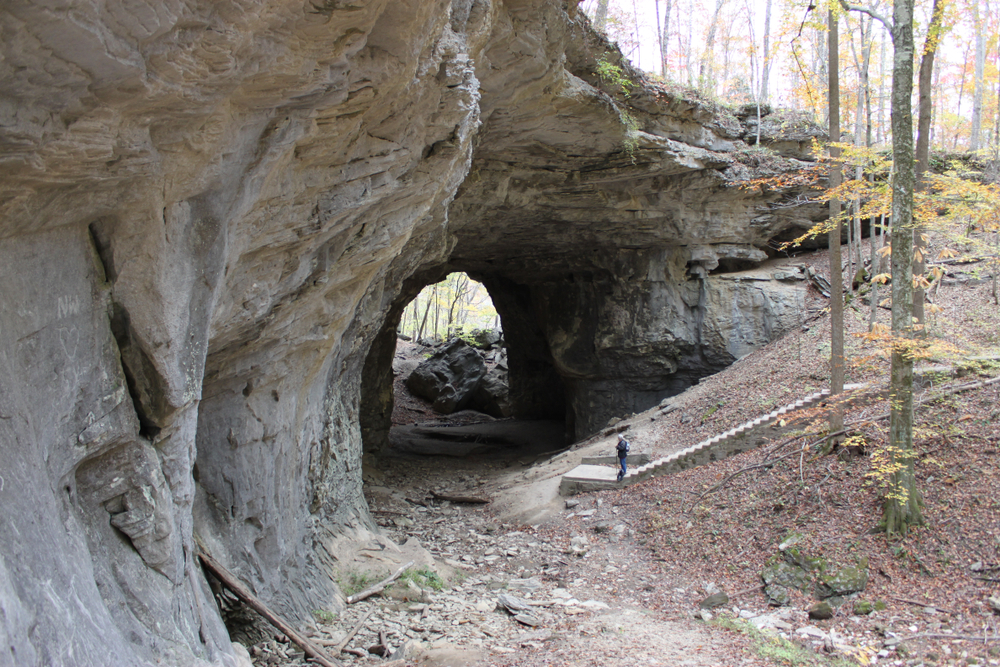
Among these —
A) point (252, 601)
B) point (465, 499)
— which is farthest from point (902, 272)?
point (465, 499)

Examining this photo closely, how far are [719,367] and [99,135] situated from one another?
20.2 metres

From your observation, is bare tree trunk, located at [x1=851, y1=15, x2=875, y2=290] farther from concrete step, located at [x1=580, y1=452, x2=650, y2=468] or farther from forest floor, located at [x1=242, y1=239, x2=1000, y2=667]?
concrete step, located at [x1=580, y1=452, x2=650, y2=468]

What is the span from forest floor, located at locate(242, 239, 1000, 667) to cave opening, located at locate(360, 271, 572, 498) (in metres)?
5.40

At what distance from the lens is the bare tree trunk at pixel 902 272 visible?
924 cm

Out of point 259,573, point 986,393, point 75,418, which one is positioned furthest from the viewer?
point 986,393

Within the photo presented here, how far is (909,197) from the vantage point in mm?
9219

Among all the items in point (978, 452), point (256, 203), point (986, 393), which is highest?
point (256, 203)

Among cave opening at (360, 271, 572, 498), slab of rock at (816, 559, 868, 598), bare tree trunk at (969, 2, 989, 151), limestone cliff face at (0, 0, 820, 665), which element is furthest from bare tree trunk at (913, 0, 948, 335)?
bare tree trunk at (969, 2, 989, 151)

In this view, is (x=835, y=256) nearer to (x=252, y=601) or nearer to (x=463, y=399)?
(x=252, y=601)

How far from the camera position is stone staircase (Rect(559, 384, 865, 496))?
1366 cm

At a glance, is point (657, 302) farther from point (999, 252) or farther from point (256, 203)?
point (256, 203)

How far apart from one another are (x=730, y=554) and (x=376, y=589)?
5819 mm

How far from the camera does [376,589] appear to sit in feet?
31.3

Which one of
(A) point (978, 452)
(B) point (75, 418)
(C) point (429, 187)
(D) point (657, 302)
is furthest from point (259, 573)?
(D) point (657, 302)
